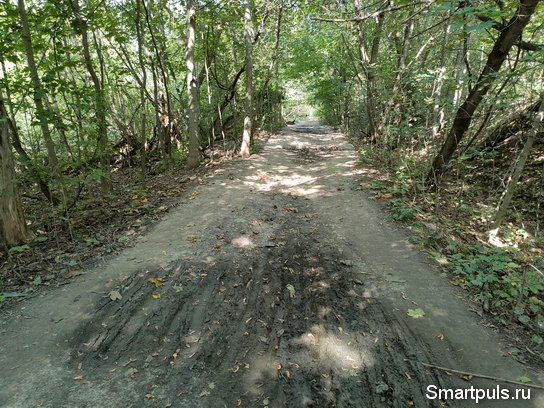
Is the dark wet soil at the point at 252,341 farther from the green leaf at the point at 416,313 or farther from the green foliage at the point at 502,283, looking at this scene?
the green foliage at the point at 502,283

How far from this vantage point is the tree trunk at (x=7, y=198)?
15.2 ft

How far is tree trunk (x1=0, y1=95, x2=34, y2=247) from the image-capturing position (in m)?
4.63

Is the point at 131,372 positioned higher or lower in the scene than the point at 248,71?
lower

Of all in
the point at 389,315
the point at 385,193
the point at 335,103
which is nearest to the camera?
the point at 389,315

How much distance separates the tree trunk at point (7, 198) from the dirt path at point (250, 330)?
70.7 inches

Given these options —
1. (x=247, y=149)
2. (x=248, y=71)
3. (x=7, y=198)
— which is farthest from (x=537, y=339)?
(x=248, y=71)

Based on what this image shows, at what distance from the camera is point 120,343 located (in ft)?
9.95

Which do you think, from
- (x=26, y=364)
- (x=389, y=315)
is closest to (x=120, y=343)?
(x=26, y=364)

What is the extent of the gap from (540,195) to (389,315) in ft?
19.0

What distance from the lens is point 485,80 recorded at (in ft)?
18.8

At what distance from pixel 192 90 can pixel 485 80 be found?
7.50 m

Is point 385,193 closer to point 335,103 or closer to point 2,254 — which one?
point 2,254

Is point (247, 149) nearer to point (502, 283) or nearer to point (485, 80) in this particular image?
point (485, 80)

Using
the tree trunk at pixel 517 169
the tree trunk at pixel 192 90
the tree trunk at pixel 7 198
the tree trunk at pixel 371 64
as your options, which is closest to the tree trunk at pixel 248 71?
the tree trunk at pixel 192 90
